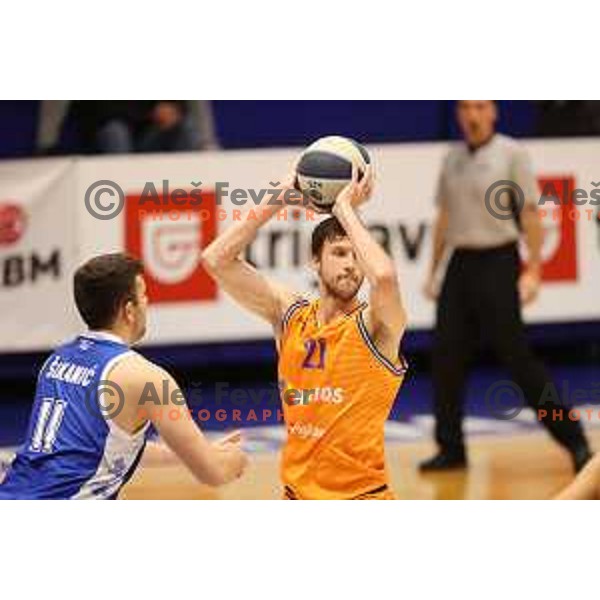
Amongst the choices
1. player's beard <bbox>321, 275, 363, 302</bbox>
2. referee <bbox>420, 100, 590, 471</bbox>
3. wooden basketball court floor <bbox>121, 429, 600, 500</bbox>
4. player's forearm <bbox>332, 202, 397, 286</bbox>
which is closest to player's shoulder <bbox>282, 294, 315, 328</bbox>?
player's beard <bbox>321, 275, 363, 302</bbox>

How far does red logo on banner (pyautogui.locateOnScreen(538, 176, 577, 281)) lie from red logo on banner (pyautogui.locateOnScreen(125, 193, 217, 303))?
226 cm

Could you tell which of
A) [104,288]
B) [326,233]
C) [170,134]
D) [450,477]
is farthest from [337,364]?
[170,134]

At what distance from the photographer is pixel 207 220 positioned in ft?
31.3

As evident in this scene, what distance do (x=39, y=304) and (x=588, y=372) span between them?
153 inches

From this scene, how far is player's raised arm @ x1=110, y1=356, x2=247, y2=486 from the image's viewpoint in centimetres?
510

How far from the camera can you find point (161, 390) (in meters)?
5.08

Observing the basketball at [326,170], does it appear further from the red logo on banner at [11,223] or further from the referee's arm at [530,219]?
the red logo on banner at [11,223]

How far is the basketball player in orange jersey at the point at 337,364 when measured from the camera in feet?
18.2

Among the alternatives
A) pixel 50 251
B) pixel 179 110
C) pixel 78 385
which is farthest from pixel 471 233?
pixel 78 385

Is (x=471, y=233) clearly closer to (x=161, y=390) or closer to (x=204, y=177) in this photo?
(x=204, y=177)

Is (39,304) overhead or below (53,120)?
below

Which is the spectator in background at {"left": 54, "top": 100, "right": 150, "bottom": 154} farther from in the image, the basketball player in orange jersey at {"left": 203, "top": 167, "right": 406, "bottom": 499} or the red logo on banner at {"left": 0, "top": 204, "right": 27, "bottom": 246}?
the basketball player in orange jersey at {"left": 203, "top": 167, "right": 406, "bottom": 499}

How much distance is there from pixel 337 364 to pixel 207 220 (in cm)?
399

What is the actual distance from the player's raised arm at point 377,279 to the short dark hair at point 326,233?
4cm
